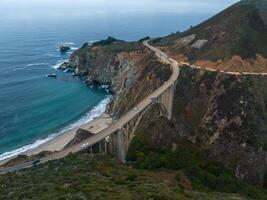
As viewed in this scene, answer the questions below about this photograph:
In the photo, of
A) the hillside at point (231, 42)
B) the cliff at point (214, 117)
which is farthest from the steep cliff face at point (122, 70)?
the hillside at point (231, 42)

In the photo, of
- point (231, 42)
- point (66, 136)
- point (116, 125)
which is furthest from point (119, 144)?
point (231, 42)

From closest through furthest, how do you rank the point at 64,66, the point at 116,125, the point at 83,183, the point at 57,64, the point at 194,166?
1. the point at 83,183
2. the point at 116,125
3. the point at 194,166
4. the point at 64,66
5. the point at 57,64

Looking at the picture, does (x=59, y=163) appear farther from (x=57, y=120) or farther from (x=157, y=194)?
(x=57, y=120)

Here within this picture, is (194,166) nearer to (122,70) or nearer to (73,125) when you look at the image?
(73,125)

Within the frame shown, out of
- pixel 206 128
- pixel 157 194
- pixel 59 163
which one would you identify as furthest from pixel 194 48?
pixel 157 194

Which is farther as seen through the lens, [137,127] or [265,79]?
[265,79]
